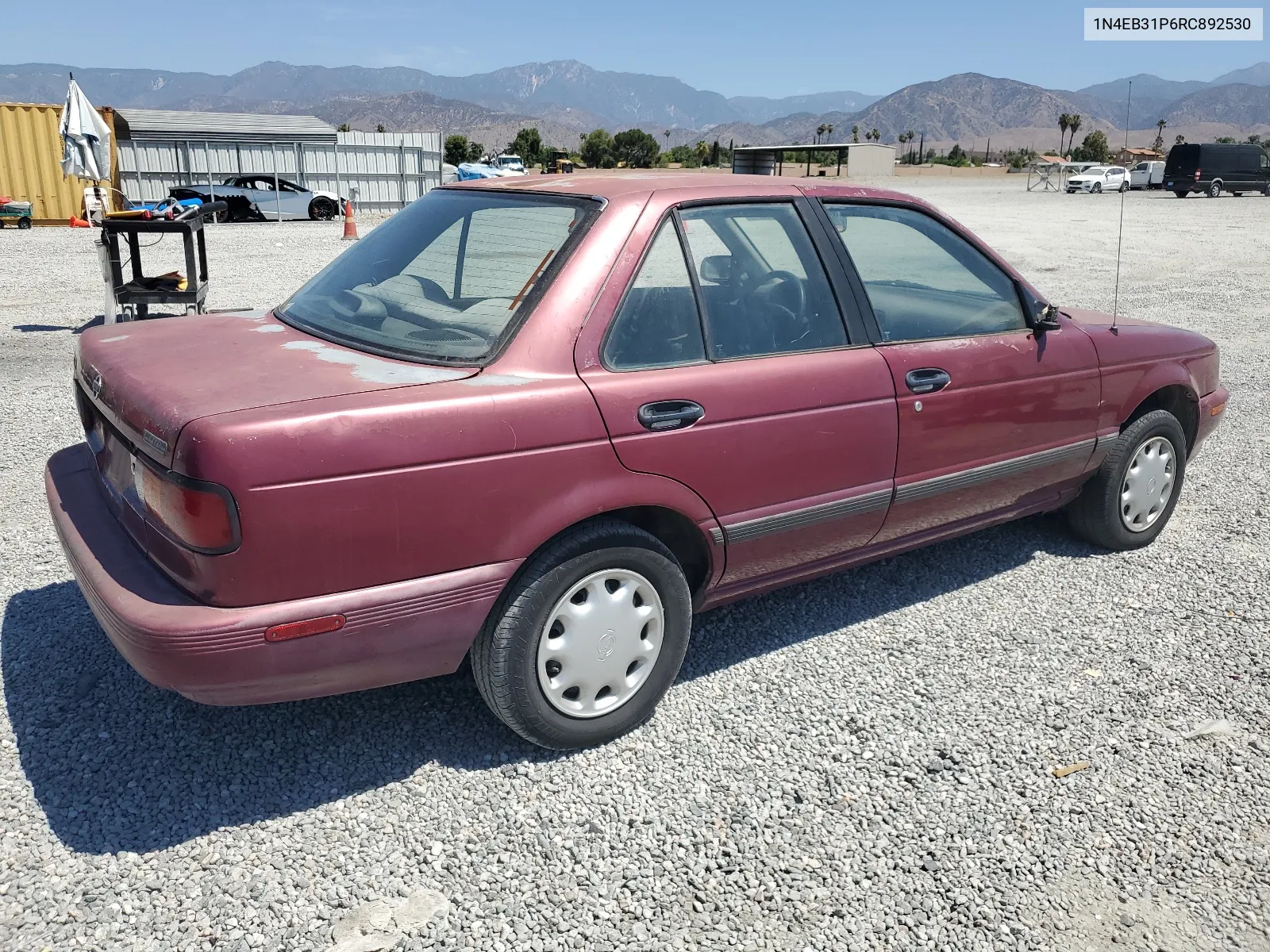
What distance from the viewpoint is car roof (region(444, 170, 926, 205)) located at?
3201 mm

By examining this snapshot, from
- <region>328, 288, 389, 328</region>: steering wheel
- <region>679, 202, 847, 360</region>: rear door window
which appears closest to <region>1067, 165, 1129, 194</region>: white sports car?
<region>679, 202, 847, 360</region>: rear door window

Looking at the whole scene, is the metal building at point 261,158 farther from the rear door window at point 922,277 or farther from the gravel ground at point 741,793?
the gravel ground at point 741,793

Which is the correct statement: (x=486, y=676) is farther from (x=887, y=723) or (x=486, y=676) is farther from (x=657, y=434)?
(x=887, y=723)

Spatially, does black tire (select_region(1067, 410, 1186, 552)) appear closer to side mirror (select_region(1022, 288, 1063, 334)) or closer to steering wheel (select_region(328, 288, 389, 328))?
side mirror (select_region(1022, 288, 1063, 334))

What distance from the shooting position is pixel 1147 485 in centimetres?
462

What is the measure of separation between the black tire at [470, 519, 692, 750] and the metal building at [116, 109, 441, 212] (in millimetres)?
26066

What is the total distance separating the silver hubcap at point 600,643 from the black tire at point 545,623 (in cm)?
2

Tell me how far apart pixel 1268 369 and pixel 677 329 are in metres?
8.11

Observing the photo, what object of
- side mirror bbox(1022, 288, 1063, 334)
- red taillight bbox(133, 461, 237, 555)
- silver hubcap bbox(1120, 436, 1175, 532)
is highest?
side mirror bbox(1022, 288, 1063, 334)

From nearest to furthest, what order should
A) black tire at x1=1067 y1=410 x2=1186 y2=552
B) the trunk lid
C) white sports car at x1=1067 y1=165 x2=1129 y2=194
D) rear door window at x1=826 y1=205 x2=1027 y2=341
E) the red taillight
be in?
1. the red taillight
2. the trunk lid
3. rear door window at x1=826 y1=205 x2=1027 y2=341
4. black tire at x1=1067 y1=410 x2=1186 y2=552
5. white sports car at x1=1067 y1=165 x2=1129 y2=194

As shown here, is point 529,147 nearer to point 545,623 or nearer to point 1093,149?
point 1093,149

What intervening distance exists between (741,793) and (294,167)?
1162 inches

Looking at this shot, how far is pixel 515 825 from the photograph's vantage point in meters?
2.71

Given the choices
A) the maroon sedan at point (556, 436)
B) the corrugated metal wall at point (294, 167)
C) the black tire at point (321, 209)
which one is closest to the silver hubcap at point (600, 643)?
the maroon sedan at point (556, 436)
